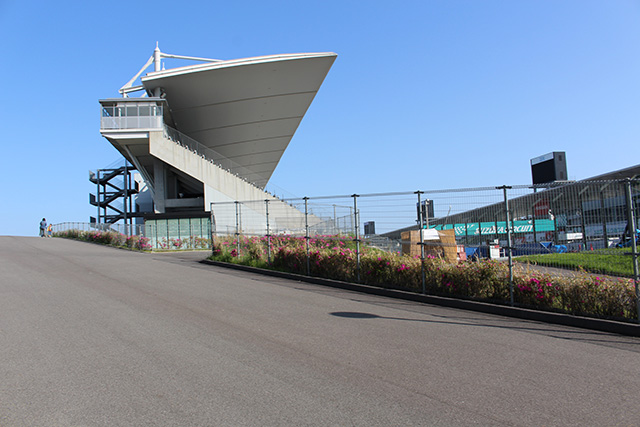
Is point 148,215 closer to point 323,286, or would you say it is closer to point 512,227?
point 323,286

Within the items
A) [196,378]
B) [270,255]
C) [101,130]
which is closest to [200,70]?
[101,130]

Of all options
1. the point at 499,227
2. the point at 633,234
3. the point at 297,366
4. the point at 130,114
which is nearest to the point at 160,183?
the point at 130,114

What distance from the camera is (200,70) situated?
125ft

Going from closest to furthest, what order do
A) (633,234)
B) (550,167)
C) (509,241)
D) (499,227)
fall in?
(633,234) < (509,241) < (499,227) < (550,167)

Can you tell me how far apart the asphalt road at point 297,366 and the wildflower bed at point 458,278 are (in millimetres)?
697

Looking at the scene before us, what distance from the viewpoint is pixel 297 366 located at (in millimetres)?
5039

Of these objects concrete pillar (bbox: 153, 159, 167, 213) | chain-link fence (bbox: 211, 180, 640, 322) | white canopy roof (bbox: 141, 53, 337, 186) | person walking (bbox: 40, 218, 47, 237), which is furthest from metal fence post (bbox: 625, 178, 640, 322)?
person walking (bbox: 40, 218, 47, 237)

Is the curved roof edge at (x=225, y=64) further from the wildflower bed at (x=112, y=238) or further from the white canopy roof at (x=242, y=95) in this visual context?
the wildflower bed at (x=112, y=238)

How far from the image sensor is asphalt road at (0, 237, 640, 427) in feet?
12.5

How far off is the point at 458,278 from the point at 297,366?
5353 mm

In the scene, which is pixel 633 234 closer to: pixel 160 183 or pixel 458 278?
pixel 458 278

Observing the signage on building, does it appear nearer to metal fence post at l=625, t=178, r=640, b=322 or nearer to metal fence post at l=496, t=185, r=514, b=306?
metal fence post at l=496, t=185, r=514, b=306

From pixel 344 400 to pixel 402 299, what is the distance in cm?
612

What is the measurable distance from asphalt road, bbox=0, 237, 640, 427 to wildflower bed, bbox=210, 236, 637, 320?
0.70 meters
